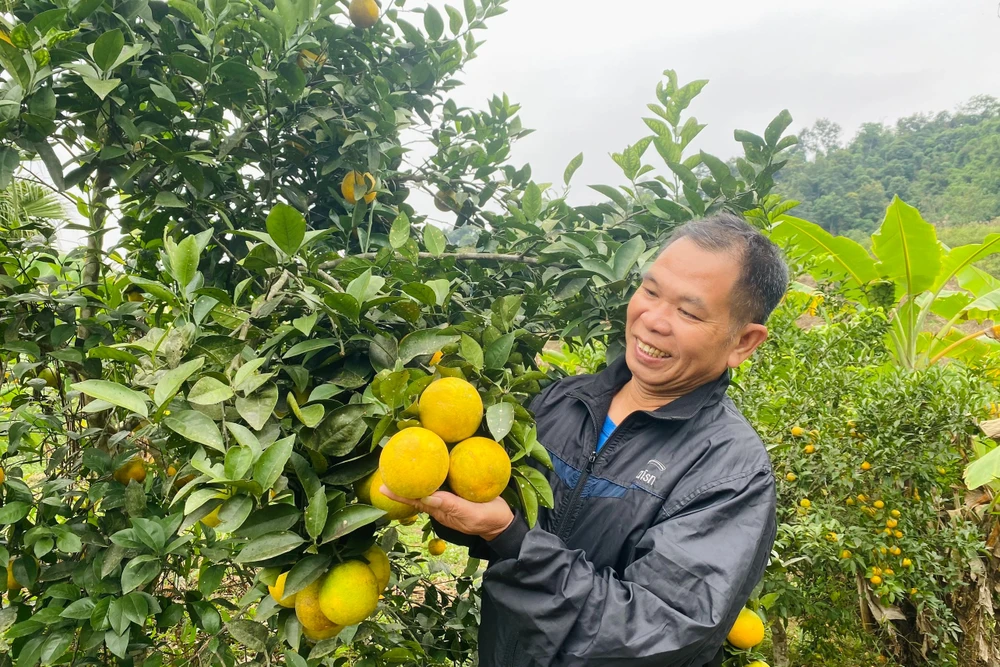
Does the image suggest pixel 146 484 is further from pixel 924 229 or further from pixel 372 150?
pixel 924 229

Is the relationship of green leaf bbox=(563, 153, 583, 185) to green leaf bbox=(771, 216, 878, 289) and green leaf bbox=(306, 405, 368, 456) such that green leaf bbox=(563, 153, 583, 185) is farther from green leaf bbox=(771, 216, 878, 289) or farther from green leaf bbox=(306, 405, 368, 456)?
green leaf bbox=(771, 216, 878, 289)

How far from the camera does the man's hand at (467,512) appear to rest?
877 mm

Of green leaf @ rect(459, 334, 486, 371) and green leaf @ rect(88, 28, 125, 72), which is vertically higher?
green leaf @ rect(88, 28, 125, 72)

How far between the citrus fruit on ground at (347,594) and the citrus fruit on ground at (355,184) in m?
1.02

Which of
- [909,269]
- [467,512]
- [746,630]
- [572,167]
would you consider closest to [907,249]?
[909,269]

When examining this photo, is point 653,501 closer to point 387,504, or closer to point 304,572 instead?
point 387,504

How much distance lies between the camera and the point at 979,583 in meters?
2.60

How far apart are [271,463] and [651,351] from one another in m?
0.71

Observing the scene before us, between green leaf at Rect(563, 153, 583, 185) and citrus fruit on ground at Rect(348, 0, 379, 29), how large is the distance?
27.4 inches

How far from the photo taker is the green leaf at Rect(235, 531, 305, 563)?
0.78 meters

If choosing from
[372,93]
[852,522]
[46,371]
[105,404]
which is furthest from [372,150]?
[852,522]

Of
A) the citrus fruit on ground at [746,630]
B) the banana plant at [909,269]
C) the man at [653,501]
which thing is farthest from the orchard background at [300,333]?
the banana plant at [909,269]

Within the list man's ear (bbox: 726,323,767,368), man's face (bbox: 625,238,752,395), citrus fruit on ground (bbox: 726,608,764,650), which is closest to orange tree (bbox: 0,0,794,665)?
man's face (bbox: 625,238,752,395)

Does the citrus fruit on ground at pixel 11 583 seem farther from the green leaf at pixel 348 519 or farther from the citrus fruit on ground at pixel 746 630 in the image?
the citrus fruit on ground at pixel 746 630
